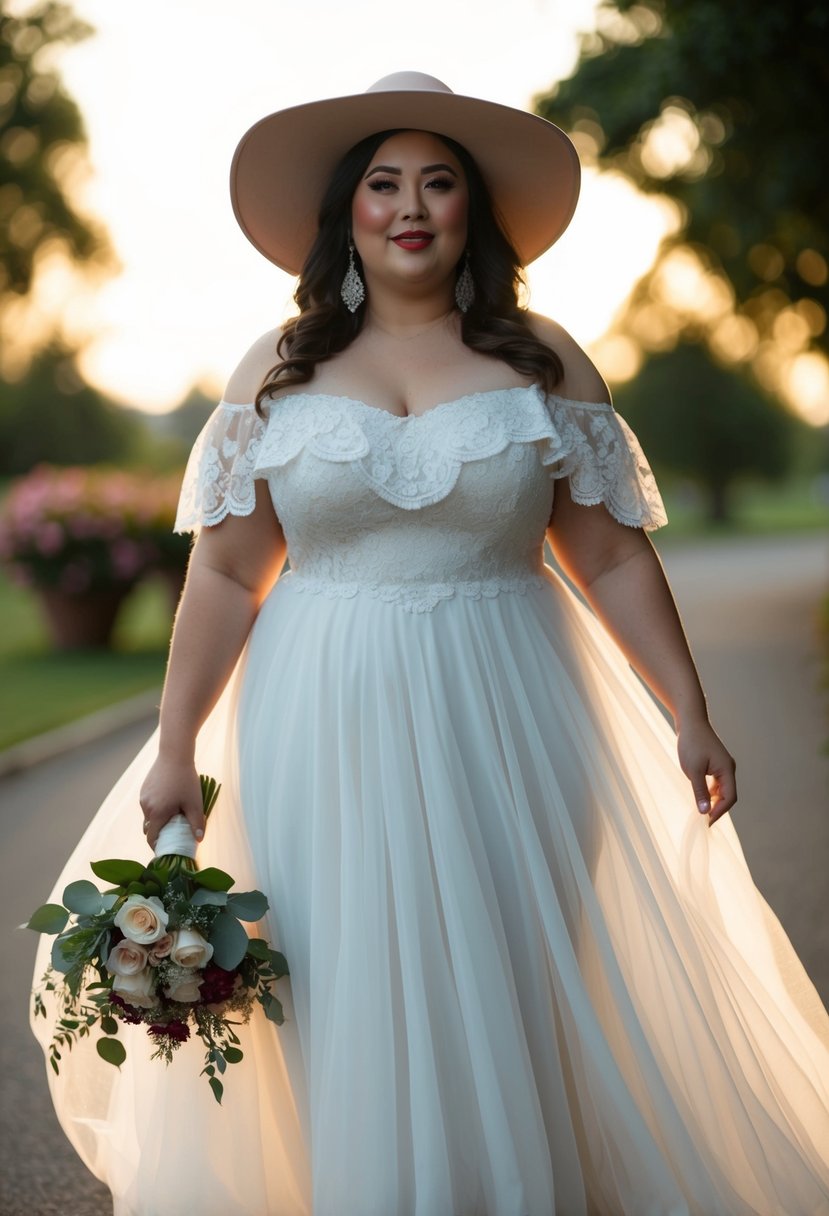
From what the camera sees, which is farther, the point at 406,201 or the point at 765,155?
the point at 765,155

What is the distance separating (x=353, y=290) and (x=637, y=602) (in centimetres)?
91

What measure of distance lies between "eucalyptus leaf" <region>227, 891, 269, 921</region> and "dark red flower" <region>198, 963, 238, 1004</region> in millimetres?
108

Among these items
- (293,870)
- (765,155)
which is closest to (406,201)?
(293,870)

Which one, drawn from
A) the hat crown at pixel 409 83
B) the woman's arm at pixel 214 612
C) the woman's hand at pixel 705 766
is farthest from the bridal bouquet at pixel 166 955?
the hat crown at pixel 409 83

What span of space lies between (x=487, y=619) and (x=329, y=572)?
34cm

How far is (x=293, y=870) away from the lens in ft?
9.46

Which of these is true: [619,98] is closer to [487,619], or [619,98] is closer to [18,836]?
[18,836]

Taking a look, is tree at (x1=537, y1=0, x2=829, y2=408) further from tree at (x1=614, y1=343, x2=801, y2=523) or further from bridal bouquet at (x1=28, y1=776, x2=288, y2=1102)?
tree at (x1=614, y1=343, x2=801, y2=523)

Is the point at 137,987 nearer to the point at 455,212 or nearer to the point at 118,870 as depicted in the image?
the point at 118,870

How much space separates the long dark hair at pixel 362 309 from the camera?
295 centimetres

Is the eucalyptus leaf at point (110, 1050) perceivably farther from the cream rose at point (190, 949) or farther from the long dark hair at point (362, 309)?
the long dark hair at point (362, 309)

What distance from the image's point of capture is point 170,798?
2.91 metres

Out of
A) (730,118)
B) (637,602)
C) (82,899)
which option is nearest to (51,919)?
(82,899)

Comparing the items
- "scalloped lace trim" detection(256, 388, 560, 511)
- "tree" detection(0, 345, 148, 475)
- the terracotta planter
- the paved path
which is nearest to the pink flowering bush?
the terracotta planter
